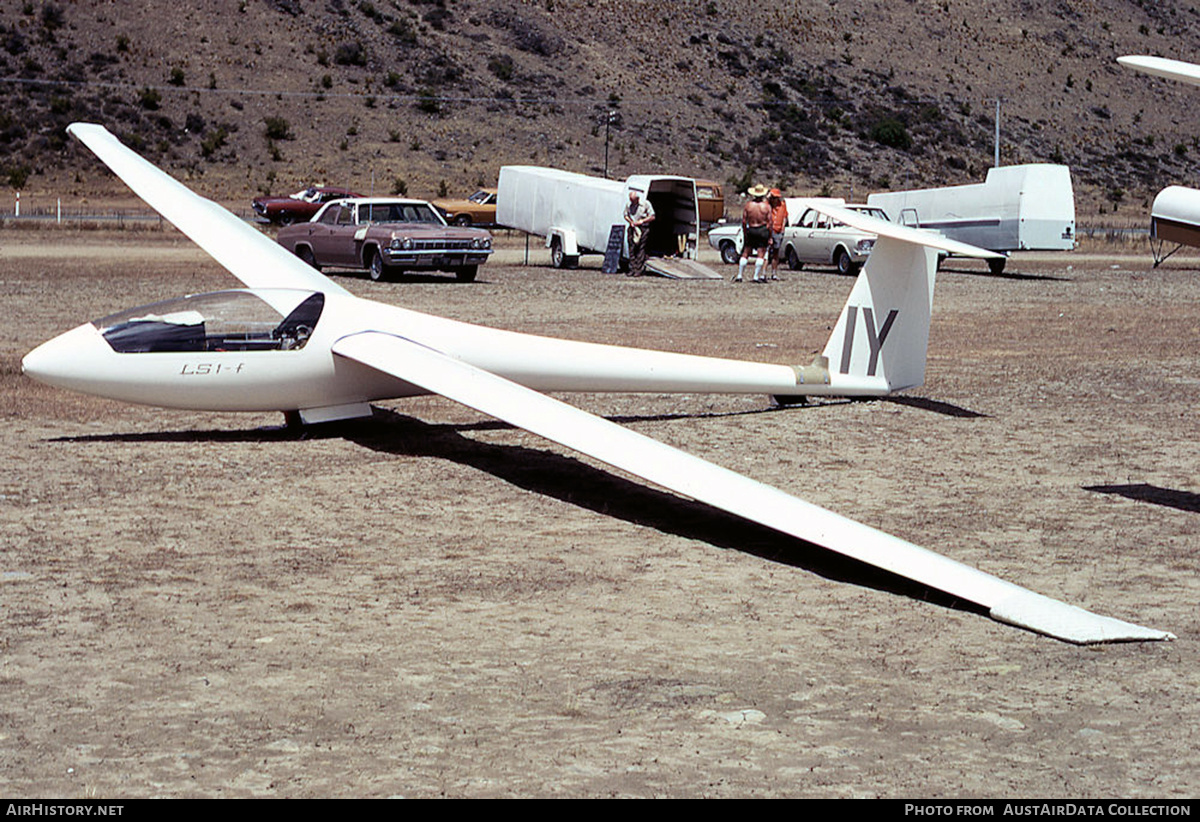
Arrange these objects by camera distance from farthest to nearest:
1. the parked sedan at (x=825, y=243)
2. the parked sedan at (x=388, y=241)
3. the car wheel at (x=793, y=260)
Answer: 1. the car wheel at (x=793, y=260)
2. the parked sedan at (x=825, y=243)
3. the parked sedan at (x=388, y=241)

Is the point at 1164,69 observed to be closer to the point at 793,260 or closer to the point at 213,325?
the point at 213,325

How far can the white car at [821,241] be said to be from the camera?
33000mm

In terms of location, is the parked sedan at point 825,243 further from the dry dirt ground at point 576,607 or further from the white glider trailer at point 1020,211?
the dry dirt ground at point 576,607

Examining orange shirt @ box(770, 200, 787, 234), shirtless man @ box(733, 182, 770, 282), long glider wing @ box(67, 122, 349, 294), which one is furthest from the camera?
orange shirt @ box(770, 200, 787, 234)

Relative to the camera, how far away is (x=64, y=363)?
35.5 ft

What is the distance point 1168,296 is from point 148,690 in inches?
1035

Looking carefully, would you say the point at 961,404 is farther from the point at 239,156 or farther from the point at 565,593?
the point at 239,156

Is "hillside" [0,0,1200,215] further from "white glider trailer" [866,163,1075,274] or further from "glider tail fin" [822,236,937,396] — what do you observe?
"glider tail fin" [822,236,937,396]

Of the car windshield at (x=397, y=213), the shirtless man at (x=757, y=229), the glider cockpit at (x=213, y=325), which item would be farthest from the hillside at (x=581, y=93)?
the glider cockpit at (x=213, y=325)

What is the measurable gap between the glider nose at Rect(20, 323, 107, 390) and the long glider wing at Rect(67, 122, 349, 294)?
3.06 metres

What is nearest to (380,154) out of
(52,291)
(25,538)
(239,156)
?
(239,156)

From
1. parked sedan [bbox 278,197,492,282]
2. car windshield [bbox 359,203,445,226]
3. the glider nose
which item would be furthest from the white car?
the glider nose

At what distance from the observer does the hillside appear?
2790 inches

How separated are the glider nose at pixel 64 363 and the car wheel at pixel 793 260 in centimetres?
2563
